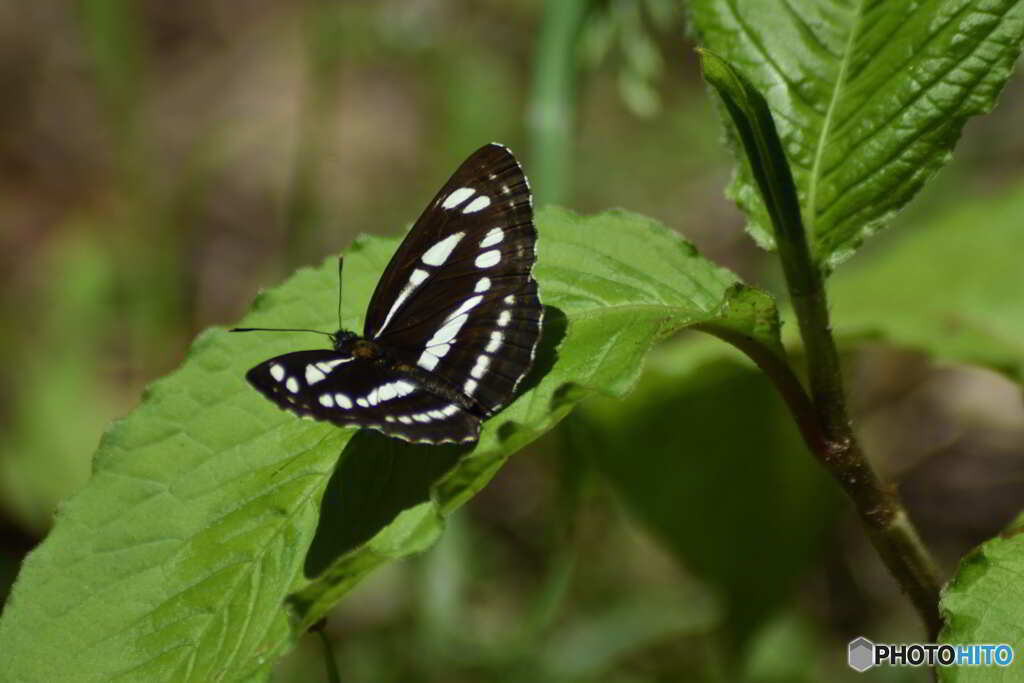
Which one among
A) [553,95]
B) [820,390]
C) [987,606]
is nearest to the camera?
[987,606]

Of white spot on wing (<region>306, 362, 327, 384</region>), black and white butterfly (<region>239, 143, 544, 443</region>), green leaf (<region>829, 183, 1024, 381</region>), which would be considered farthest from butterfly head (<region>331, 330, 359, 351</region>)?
green leaf (<region>829, 183, 1024, 381</region>)

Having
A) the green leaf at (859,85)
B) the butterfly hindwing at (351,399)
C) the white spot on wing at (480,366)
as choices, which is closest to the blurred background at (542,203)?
the green leaf at (859,85)

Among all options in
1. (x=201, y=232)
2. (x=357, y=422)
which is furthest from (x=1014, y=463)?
(x=201, y=232)

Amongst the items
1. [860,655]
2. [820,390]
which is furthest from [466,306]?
[860,655]

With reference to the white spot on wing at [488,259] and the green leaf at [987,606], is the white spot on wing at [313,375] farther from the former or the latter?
the green leaf at [987,606]

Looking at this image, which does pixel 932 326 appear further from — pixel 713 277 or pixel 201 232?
pixel 201 232

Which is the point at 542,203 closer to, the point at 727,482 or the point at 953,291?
the point at 727,482
